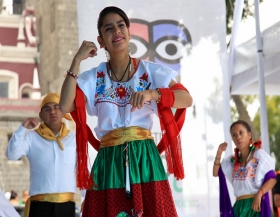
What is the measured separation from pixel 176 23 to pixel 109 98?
9.85 feet

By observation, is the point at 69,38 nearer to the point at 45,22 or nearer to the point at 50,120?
the point at 45,22

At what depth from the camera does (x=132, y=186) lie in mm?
2027

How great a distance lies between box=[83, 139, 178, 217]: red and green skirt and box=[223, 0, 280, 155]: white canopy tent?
285 centimetres

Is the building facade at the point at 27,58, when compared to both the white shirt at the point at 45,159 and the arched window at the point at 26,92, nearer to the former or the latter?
the arched window at the point at 26,92

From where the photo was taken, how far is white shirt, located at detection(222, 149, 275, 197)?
429 cm

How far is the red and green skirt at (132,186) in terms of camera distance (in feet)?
6.62

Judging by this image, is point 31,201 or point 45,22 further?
point 45,22

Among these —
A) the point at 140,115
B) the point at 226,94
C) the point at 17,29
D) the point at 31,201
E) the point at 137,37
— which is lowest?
the point at 31,201

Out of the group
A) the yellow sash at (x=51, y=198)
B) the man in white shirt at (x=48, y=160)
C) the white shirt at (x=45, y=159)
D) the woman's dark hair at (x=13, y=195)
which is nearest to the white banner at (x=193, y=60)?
the man in white shirt at (x=48, y=160)

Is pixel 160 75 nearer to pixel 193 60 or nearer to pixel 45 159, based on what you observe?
pixel 45 159

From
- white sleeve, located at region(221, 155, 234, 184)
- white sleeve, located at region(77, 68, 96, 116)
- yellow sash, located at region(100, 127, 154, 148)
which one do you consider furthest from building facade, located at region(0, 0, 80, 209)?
yellow sash, located at region(100, 127, 154, 148)

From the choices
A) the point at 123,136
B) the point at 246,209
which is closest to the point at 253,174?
the point at 246,209

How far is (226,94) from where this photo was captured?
520cm

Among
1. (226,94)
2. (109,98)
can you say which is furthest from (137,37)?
(109,98)
